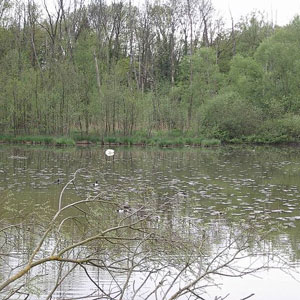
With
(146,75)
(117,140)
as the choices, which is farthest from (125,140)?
(146,75)

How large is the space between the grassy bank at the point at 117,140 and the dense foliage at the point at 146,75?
821 millimetres

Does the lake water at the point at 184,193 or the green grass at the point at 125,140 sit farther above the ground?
the green grass at the point at 125,140

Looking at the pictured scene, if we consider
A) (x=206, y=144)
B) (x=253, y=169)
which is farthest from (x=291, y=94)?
(x=253, y=169)

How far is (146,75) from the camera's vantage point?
54.8 m

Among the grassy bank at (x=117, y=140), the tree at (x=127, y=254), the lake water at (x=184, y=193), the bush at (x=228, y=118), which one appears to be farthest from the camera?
the bush at (x=228, y=118)

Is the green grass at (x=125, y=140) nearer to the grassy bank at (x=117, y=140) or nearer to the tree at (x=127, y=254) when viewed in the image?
the grassy bank at (x=117, y=140)

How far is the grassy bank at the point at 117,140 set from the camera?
36750 millimetres

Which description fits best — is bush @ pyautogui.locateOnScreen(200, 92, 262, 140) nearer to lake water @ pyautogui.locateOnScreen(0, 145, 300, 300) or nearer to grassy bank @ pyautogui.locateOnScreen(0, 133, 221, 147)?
grassy bank @ pyautogui.locateOnScreen(0, 133, 221, 147)

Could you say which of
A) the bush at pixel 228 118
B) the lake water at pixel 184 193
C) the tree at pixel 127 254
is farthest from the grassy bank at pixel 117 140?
the tree at pixel 127 254

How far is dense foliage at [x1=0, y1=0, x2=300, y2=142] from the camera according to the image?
38406mm

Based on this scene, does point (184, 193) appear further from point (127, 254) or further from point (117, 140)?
point (117, 140)

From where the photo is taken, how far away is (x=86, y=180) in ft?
59.6

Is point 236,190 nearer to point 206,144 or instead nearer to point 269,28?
point 206,144

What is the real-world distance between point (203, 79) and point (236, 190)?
34347 millimetres
